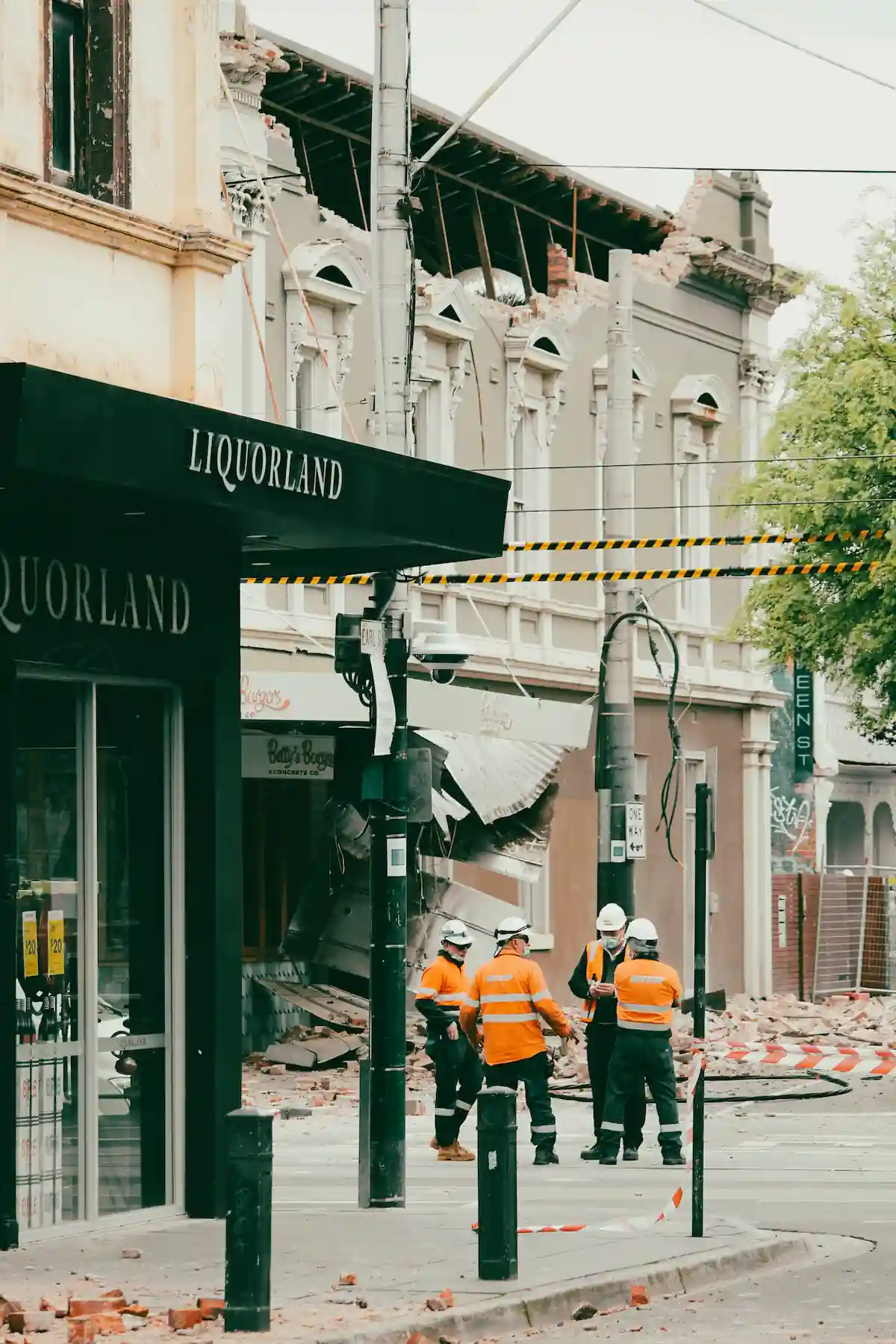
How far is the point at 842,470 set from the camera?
1121 inches

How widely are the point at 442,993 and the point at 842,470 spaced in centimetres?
1292

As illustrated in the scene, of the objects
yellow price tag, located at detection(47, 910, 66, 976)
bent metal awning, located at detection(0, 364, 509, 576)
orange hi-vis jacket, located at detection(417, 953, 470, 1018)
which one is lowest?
orange hi-vis jacket, located at detection(417, 953, 470, 1018)

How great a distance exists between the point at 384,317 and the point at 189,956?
3866 millimetres

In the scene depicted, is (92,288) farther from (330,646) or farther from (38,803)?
(330,646)

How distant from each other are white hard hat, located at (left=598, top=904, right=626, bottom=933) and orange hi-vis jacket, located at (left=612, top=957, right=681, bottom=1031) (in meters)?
0.98

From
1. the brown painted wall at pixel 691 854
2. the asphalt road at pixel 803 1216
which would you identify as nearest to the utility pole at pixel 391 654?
the asphalt road at pixel 803 1216

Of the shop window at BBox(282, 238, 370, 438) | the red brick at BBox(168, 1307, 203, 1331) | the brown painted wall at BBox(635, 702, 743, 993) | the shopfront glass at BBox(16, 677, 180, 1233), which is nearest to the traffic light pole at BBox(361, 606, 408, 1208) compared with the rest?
the shopfront glass at BBox(16, 677, 180, 1233)

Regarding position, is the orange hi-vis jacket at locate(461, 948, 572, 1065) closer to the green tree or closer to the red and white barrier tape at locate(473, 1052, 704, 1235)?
the red and white barrier tape at locate(473, 1052, 704, 1235)

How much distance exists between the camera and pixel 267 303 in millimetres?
24703

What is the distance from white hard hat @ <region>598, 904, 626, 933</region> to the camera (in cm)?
1755

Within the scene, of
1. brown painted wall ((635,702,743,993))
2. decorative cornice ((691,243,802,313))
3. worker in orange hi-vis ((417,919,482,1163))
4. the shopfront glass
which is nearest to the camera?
the shopfront glass

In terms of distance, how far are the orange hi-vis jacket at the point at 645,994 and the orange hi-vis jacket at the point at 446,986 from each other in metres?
1.26

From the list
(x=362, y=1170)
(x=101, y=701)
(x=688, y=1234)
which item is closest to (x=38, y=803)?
(x=101, y=701)

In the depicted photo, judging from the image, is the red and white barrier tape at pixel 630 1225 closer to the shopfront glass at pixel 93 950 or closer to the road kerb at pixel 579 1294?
the road kerb at pixel 579 1294
